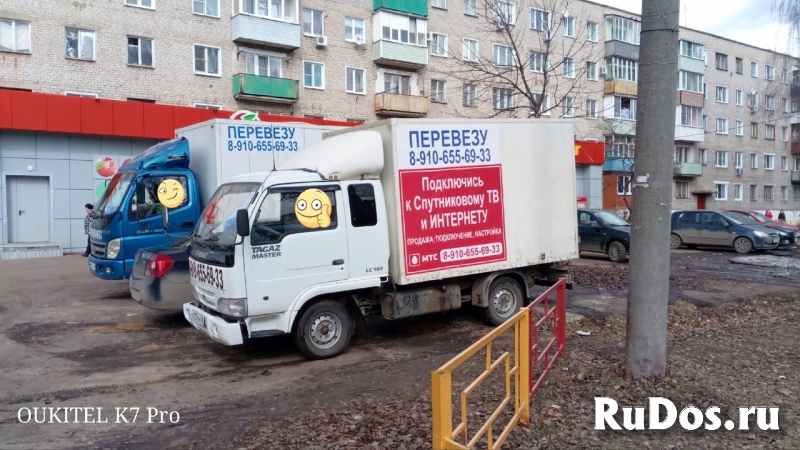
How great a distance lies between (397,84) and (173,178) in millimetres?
22400

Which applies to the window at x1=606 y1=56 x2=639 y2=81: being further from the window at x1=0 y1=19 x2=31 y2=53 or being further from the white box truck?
the white box truck

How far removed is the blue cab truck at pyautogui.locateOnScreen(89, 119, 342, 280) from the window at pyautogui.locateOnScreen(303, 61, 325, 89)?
18.3m

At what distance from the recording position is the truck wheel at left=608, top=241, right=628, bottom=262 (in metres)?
17.6

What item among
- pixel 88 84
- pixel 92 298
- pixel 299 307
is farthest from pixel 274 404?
pixel 88 84

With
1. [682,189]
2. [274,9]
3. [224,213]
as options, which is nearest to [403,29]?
[274,9]

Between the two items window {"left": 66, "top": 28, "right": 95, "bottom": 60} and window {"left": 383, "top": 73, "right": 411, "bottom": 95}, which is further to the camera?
window {"left": 383, "top": 73, "right": 411, "bottom": 95}

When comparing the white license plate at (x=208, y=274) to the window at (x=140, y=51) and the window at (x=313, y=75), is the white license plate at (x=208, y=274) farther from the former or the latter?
the window at (x=313, y=75)

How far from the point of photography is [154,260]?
8414mm

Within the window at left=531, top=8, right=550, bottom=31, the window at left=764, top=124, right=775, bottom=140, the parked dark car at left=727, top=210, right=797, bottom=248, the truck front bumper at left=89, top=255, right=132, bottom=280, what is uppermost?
the window at left=764, top=124, right=775, bottom=140

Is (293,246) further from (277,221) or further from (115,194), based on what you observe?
(115,194)

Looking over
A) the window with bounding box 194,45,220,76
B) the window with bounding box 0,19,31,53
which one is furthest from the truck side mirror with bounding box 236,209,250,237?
the window with bounding box 194,45,220,76

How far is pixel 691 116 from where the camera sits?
45.8m

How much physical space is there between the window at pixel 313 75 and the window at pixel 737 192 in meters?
39.0

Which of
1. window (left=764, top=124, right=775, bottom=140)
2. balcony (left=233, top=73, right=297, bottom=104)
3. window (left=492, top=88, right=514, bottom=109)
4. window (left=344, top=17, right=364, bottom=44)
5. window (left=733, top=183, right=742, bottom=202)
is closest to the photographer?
window (left=492, top=88, right=514, bottom=109)
